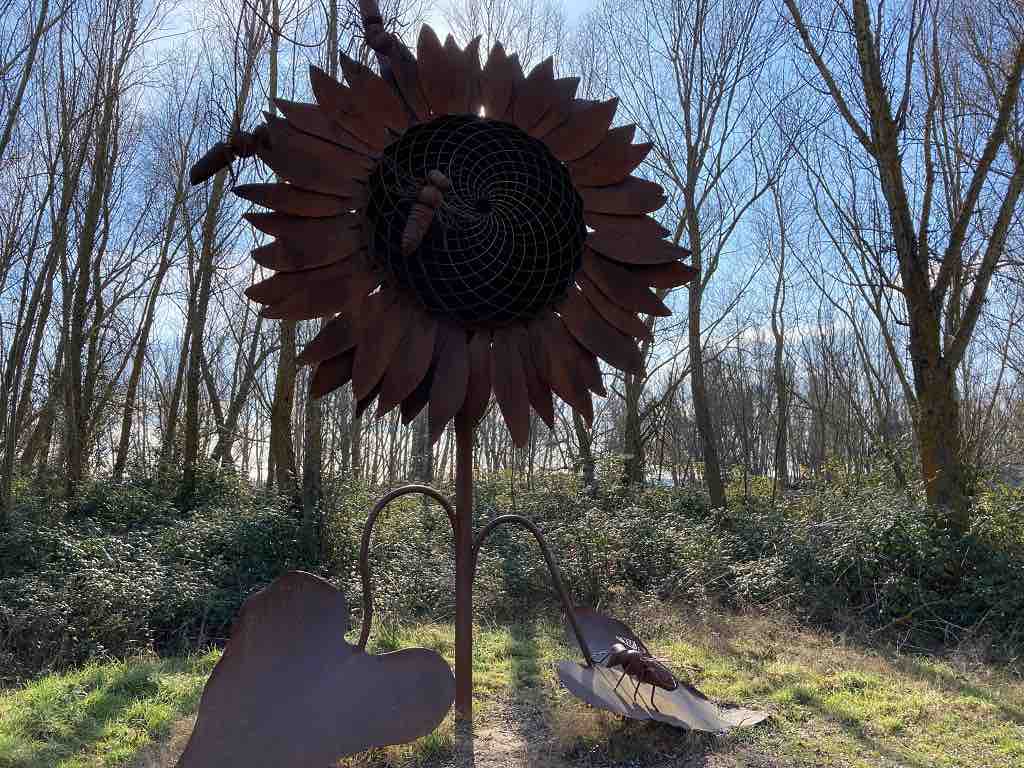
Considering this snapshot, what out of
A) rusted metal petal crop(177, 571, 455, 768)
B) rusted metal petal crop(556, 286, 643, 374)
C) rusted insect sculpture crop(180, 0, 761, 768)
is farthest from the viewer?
rusted metal petal crop(556, 286, 643, 374)

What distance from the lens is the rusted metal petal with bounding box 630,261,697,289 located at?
2.89 m

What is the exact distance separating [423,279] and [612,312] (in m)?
0.76

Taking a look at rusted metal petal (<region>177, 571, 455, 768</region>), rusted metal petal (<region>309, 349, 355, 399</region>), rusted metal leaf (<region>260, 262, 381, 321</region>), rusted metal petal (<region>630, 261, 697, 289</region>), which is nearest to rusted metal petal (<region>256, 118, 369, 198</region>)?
rusted metal leaf (<region>260, 262, 381, 321</region>)

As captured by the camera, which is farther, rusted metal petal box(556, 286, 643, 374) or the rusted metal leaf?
rusted metal petal box(556, 286, 643, 374)

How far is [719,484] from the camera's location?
30.9ft

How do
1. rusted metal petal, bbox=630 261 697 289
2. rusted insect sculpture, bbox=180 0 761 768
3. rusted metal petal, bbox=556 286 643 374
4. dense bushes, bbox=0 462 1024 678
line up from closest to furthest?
rusted insect sculpture, bbox=180 0 761 768 → rusted metal petal, bbox=556 286 643 374 → rusted metal petal, bbox=630 261 697 289 → dense bushes, bbox=0 462 1024 678

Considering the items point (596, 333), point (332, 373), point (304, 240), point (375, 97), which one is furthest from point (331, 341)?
point (596, 333)

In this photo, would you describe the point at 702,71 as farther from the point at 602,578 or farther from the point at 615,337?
the point at 615,337

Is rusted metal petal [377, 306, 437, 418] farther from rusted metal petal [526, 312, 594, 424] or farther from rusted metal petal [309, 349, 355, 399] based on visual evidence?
rusted metal petal [526, 312, 594, 424]

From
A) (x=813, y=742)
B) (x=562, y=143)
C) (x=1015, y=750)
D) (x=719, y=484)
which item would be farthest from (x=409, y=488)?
(x=719, y=484)

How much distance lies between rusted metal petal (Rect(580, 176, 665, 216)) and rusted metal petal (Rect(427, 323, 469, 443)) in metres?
0.74

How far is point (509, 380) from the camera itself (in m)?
2.67

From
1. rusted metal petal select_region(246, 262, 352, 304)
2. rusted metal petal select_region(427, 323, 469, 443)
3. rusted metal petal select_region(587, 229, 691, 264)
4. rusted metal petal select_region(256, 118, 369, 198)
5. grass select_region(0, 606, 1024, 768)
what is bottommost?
grass select_region(0, 606, 1024, 768)

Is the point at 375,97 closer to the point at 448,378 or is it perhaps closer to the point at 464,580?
the point at 448,378
